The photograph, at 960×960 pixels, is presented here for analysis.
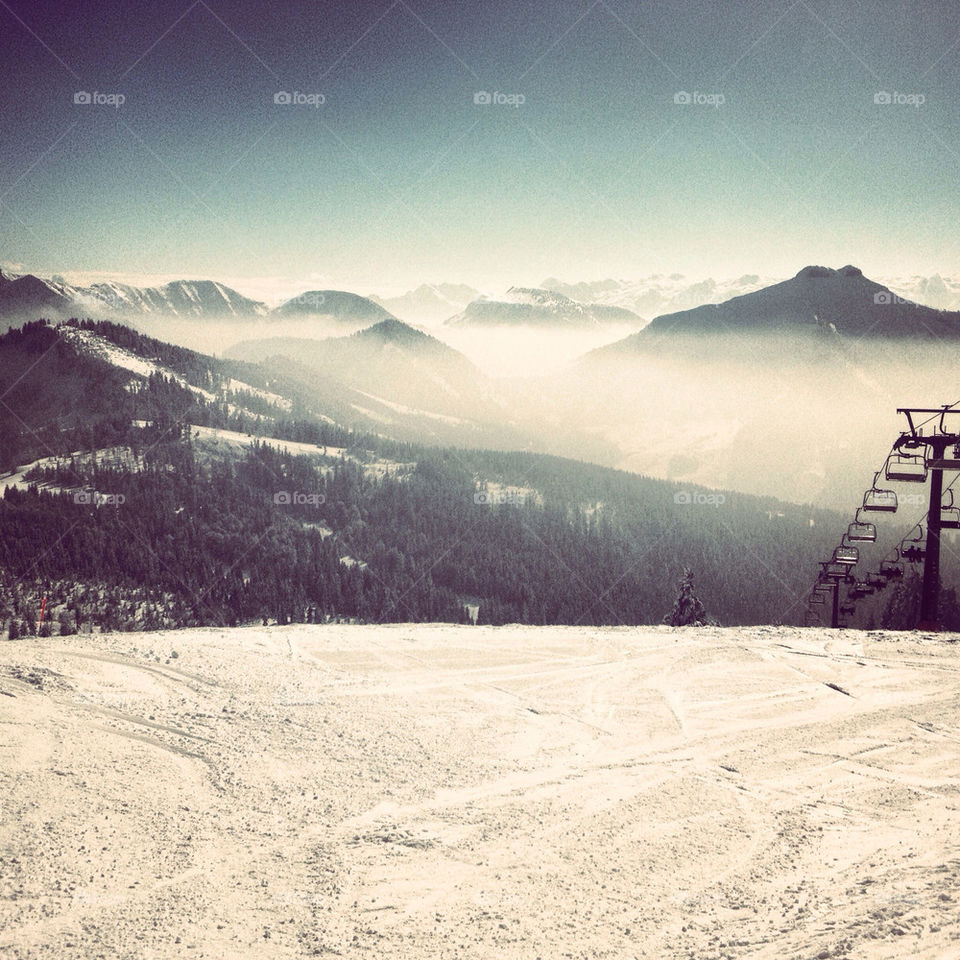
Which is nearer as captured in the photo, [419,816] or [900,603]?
[419,816]

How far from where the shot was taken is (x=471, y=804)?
1222 cm

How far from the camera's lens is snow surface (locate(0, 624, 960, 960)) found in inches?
332

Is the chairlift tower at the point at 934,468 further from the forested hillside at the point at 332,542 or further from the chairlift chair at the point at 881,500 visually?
the forested hillside at the point at 332,542

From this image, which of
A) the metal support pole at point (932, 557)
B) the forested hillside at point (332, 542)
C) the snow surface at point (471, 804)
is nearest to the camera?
the snow surface at point (471, 804)

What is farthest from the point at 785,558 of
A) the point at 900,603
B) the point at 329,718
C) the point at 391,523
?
the point at 329,718

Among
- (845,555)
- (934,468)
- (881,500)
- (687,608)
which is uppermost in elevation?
(934,468)

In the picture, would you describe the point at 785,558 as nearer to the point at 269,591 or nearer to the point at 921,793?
the point at 269,591

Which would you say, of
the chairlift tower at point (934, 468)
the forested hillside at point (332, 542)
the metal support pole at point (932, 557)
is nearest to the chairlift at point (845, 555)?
the metal support pole at point (932, 557)

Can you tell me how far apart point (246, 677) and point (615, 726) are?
33.8 feet

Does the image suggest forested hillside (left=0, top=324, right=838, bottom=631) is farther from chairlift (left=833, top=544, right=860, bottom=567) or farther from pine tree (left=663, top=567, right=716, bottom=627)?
chairlift (left=833, top=544, right=860, bottom=567)

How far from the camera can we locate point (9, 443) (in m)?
192

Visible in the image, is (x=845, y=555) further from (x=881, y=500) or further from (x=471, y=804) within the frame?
(x=471, y=804)

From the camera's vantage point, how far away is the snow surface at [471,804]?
27.6ft

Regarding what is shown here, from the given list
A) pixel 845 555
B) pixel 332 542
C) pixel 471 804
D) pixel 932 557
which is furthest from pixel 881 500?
pixel 332 542
